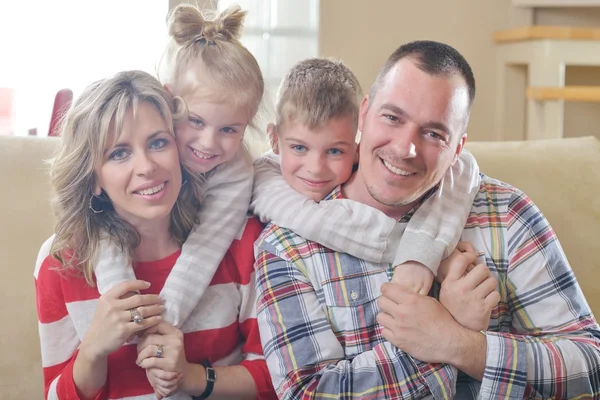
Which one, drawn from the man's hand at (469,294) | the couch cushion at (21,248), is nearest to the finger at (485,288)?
the man's hand at (469,294)

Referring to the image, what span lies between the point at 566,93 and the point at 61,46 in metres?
1.80

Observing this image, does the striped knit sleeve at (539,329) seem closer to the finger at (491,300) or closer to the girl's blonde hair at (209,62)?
the finger at (491,300)

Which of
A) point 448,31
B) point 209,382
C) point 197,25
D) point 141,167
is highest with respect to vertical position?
point 448,31

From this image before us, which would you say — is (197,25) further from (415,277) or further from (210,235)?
(415,277)

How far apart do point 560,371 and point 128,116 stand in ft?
2.84

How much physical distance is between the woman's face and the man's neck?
38 centimetres

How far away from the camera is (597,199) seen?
6.08ft

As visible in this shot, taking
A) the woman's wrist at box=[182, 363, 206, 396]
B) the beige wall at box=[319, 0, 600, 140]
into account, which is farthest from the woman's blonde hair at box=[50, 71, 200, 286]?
the beige wall at box=[319, 0, 600, 140]

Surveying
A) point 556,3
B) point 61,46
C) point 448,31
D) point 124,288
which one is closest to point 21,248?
point 124,288

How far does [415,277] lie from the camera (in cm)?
139

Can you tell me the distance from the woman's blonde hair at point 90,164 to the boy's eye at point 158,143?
25mm

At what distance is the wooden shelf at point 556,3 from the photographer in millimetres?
2928

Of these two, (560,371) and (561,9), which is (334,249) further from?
(561,9)

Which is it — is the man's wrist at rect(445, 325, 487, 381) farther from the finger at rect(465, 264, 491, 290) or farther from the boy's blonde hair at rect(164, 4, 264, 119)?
the boy's blonde hair at rect(164, 4, 264, 119)
